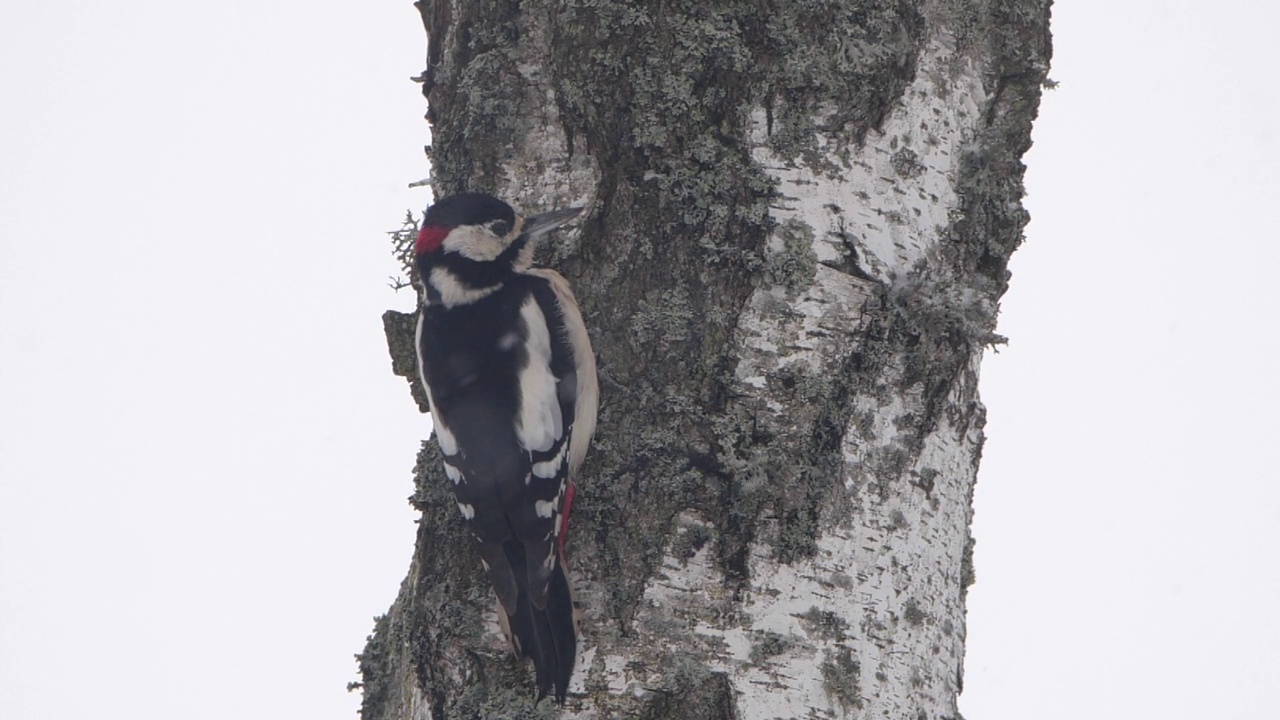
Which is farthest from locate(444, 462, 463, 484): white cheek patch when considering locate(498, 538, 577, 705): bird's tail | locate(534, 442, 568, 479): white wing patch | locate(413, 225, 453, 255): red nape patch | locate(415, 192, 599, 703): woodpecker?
locate(413, 225, 453, 255): red nape patch

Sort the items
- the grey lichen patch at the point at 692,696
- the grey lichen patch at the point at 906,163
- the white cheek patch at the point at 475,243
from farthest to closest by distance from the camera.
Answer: the white cheek patch at the point at 475,243 → the grey lichen patch at the point at 906,163 → the grey lichen patch at the point at 692,696

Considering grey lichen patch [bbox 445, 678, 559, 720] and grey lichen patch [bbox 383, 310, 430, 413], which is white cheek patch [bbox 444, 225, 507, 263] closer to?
grey lichen patch [bbox 383, 310, 430, 413]

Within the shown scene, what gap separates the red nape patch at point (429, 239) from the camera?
2705mm

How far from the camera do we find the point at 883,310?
2.26m

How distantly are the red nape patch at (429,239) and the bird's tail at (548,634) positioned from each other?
2.79 ft

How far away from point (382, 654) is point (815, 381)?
1178 mm

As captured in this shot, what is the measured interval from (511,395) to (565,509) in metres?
0.42

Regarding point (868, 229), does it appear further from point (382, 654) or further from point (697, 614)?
point (382, 654)

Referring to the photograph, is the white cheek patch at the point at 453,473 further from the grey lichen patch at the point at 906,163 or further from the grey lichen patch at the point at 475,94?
the grey lichen patch at the point at 906,163

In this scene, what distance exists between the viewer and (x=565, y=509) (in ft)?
7.59

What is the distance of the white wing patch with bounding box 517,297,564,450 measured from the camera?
8.34ft

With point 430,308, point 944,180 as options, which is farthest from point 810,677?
point 430,308

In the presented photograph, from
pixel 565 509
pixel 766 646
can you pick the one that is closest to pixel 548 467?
pixel 565 509

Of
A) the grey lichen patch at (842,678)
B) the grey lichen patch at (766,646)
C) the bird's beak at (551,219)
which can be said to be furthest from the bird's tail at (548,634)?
the bird's beak at (551,219)
